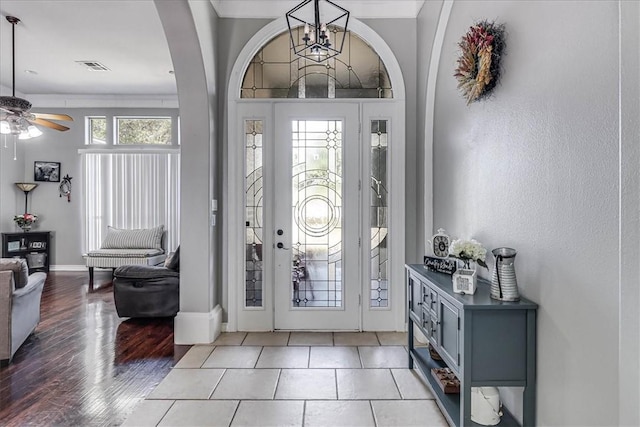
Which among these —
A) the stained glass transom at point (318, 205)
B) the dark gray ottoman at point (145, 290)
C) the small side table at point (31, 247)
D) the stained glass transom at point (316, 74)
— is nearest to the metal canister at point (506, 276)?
the stained glass transom at point (318, 205)

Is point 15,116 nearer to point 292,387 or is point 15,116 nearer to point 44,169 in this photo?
point 44,169

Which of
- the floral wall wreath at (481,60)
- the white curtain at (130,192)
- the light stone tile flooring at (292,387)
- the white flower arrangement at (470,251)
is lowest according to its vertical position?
the light stone tile flooring at (292,387)

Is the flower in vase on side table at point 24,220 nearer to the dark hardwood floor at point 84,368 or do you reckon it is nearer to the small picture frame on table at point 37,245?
the small picture frame on table at point 37,245

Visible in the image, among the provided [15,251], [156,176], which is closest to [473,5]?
[156,176]

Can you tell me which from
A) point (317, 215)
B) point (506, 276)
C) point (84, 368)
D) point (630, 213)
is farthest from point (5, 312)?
point (630, 213)

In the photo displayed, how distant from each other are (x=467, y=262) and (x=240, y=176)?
237cm

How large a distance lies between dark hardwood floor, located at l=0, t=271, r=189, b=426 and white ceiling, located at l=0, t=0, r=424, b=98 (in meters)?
3.27

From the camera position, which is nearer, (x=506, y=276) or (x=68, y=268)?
(x=506, y=276)

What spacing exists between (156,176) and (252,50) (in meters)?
4.20

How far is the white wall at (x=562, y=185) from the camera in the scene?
1.42m

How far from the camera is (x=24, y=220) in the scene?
271 inches

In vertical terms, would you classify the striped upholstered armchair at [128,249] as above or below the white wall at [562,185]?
below

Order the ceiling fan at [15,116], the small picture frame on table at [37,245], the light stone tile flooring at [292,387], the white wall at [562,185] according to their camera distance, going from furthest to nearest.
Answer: the small picture frame on table at [37,245], the ceiling fan at [15,116], the light stone tile flooring at [292,387], the white wall at [562,185]

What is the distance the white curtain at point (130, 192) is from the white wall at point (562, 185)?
6.01 m
